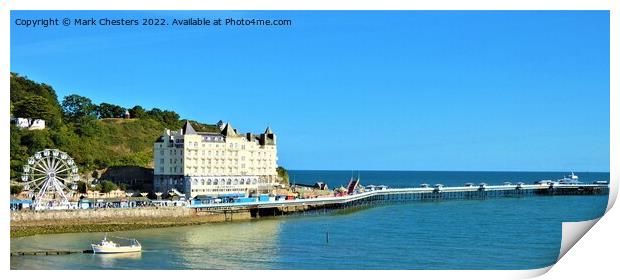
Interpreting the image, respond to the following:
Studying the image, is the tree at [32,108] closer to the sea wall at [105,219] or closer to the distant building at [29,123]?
the distant building at [29,123]

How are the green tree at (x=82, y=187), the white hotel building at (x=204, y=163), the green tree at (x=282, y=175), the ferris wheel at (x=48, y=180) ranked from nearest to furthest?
the ferris wheel at (x=48, y=180), the green tree at (x=82, y=187), the white hotel building at (x=204, y=163), the green tree at (x=282, y=175)

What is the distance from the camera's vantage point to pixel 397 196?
41.9 metres

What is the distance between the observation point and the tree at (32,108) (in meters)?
35.9

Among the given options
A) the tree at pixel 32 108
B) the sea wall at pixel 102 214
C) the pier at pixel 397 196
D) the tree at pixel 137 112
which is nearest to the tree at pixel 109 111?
the tree at pixel 137 112

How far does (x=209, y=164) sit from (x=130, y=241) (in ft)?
42.1

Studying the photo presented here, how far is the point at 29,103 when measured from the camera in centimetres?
3603

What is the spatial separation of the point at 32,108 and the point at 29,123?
3.11 feet

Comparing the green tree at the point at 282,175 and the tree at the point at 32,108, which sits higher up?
the tree at the point at 32,108

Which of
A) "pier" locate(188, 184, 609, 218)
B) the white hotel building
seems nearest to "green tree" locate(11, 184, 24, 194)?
the white hotel building

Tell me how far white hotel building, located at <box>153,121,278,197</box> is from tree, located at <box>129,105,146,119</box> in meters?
10.5

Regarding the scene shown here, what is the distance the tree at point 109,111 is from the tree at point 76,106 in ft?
5.19

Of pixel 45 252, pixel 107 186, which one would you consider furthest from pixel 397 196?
pixel 45 252

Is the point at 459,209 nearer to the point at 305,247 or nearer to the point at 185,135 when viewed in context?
the point at 185,135

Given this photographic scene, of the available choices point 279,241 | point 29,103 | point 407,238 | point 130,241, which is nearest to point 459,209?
point 407,238
